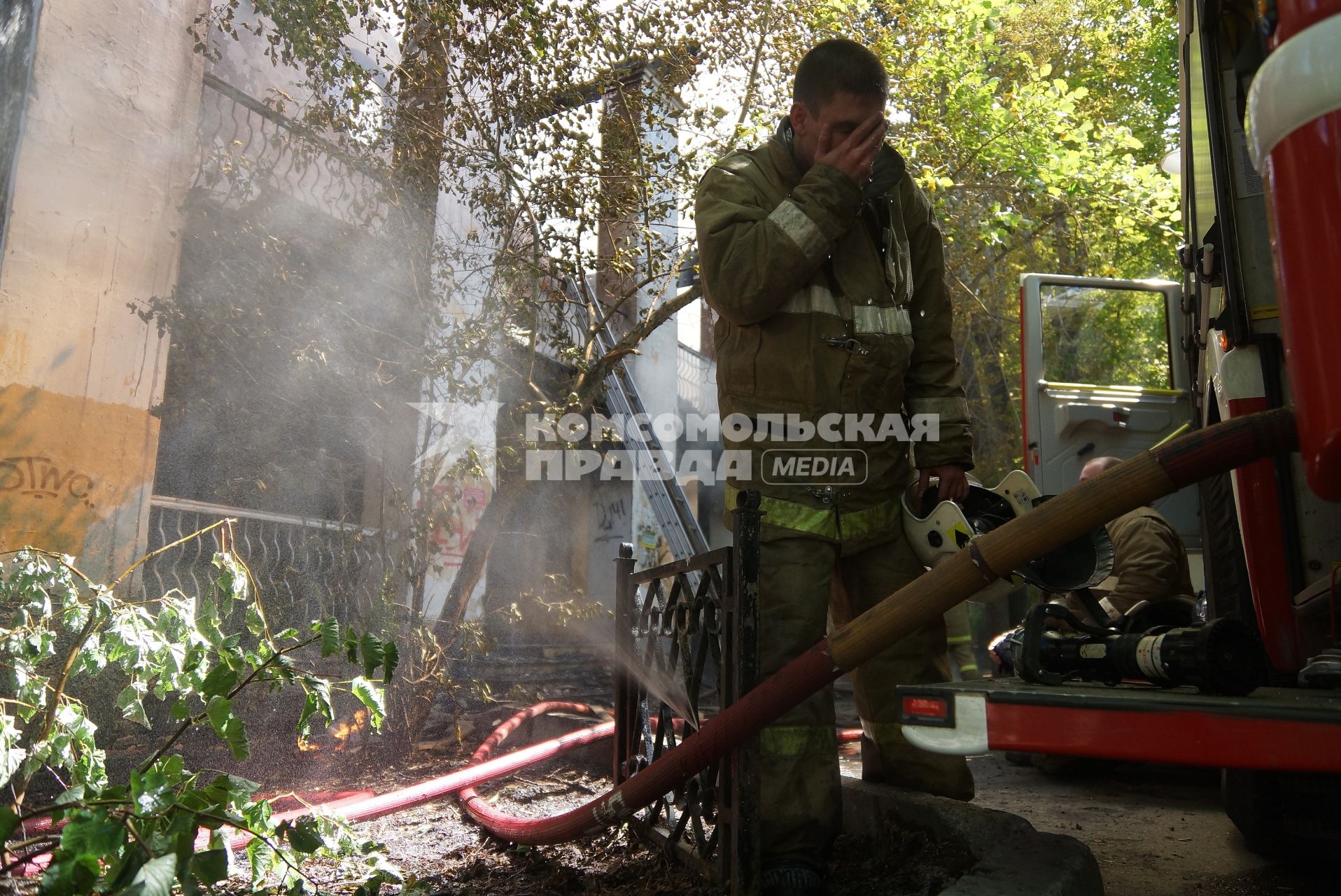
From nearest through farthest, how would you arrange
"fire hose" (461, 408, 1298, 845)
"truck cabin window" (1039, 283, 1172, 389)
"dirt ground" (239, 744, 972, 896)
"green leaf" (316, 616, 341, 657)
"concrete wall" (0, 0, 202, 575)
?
1. "fire hose" (461, 408, 1298, 845)
2. "green leaf" (316, 616, 341, 657)
3. "dirt ground" (239, 744, 972, 896)
4. "concrete wall" (0, 0, 202, 575)
5. "truck cabin window" (1039, 283, 1172, 389)

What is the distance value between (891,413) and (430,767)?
3128 mm

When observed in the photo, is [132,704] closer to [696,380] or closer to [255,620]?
[255,620]

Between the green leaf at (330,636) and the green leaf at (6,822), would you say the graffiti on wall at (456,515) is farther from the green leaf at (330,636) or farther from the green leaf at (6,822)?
the green leaf at (6,822)

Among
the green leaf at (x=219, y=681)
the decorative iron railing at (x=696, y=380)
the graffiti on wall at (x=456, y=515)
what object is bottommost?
the green leaf at (x=219, y=681)

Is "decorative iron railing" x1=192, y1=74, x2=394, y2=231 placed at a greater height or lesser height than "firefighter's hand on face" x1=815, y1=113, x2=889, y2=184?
greater

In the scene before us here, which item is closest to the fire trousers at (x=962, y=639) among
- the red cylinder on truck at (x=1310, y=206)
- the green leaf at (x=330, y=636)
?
the red cylinder on truck at (x=1310, y=206)

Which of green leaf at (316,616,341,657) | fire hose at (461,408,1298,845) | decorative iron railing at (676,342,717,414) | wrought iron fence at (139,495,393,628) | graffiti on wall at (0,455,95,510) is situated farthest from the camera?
decorative iron railing at (676,342,717,414)

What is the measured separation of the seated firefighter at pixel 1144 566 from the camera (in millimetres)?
4057

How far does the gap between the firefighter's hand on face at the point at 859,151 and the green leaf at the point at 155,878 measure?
214cm

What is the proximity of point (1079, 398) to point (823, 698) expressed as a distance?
4.15 meters

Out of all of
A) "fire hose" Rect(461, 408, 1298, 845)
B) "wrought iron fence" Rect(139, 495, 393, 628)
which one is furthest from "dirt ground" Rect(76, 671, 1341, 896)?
"wrought iron fence" Rect(139, 495, 393, 628)

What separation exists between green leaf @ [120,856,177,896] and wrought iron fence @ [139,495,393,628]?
11.6 ft

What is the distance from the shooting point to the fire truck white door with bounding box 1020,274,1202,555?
5.69 meters

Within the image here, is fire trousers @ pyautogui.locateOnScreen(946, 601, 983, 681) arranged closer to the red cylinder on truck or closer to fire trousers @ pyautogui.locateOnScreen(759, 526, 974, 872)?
fire trousers @ pyautogui.locateOnScreen(759, 526, 974, 872)
